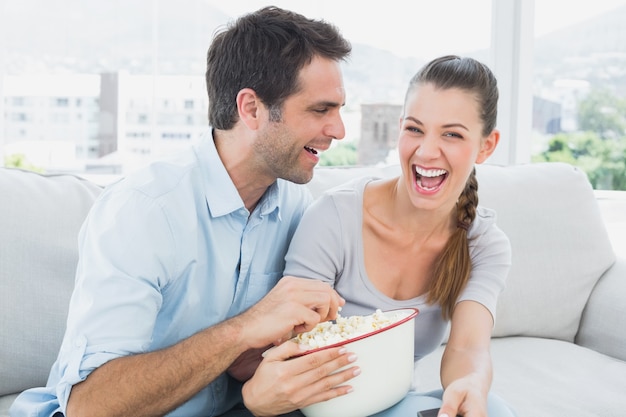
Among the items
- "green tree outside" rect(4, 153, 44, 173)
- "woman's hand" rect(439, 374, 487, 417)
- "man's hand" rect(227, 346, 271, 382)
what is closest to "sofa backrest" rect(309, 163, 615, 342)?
"man's hand" rect(227, 346, 271, 382)

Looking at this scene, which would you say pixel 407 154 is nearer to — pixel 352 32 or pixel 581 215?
pixel 581 215

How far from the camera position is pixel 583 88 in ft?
12.7

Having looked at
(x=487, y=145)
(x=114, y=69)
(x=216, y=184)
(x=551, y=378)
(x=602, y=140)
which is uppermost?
(x=114, y=69)

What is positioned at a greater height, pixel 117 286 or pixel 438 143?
pixel 438 143

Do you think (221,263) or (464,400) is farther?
(221,263)

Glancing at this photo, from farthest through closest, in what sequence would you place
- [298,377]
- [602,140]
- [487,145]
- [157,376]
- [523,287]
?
[602,140] → [523,287] → [487,145] → [157,376] → [298,377]

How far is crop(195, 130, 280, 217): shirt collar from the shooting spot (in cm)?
163

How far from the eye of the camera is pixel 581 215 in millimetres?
2672

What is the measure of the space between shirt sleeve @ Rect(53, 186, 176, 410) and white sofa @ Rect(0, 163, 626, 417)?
0.47 m

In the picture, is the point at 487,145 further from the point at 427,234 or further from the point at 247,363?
the point at 247,363

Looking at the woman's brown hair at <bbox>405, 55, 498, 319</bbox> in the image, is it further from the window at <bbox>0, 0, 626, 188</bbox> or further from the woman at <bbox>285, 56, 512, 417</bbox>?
the window at <bbox>0, 0, 626, 188</bbox>

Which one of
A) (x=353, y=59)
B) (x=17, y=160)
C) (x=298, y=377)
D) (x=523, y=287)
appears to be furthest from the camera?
(x=353, y=59)

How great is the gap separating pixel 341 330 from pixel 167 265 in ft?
1.15

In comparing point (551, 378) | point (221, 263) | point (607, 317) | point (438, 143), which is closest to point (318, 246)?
point (221, 263)
